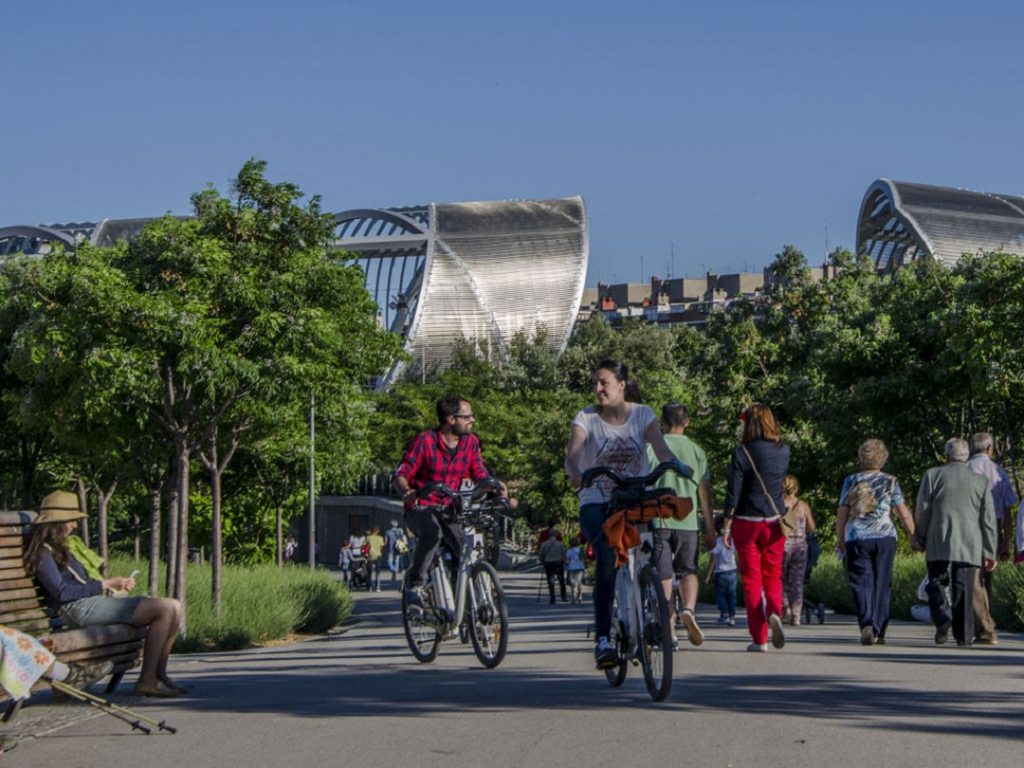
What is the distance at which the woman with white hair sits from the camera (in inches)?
561

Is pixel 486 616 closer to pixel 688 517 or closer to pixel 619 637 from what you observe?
pixel 688 517

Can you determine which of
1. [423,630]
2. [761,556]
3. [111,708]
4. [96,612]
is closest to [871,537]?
[761,556]

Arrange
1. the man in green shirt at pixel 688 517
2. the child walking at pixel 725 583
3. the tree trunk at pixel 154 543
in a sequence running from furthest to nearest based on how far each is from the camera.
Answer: the tree trunk at pixel 154 543 < the child walking at pixel 725 583 < the man in green shirt at pixel 688 517

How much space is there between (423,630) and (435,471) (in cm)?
115

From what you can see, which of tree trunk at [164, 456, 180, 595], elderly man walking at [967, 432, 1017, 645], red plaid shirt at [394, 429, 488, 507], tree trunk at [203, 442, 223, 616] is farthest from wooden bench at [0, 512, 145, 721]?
tree trunk at [203, 442, 223, 616]

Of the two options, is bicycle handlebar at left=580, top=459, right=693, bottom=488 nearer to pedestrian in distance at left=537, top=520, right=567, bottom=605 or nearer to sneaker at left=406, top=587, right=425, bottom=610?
sneaker at left=406, top=587, right=425, bottom=610

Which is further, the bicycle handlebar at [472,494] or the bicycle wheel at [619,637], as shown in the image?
the bicycle handlebar at [472,494]

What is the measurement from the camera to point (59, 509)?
9594 millimetres

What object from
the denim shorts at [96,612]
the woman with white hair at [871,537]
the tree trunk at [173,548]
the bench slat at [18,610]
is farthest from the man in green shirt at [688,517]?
the tree trunk at [173,548]

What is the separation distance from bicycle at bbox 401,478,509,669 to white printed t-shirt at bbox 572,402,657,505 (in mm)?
1781

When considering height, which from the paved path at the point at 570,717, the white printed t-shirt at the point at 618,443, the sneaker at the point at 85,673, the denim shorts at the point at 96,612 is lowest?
the paved path at the point at 570,717

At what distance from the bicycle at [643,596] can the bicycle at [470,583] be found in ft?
6.44

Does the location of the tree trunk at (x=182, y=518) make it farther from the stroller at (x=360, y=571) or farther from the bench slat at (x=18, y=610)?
the stroller at (x=360, y=571)

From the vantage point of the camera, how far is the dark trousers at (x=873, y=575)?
14242 millimetres
